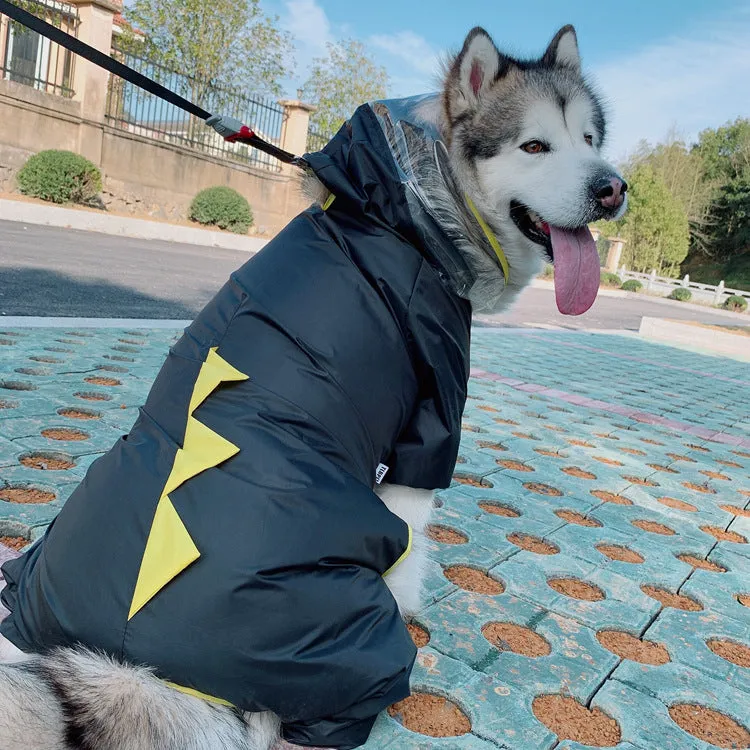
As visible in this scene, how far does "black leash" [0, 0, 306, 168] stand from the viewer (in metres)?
2.50

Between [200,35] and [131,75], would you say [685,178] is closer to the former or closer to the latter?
[200,35]

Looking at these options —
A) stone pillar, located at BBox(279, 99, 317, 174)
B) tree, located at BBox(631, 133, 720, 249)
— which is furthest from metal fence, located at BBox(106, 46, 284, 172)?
tree, located at BBox(631, 133, 720, 249)

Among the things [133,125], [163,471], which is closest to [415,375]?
[163,471]

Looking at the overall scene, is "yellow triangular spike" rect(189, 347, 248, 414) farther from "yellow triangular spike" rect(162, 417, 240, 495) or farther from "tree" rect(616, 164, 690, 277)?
"tree" rect(616, 164, 690, 277)

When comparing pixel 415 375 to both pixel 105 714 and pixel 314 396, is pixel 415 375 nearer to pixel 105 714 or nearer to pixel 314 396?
pixel 314 396

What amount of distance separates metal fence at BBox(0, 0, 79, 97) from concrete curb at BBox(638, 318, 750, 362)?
16583mm

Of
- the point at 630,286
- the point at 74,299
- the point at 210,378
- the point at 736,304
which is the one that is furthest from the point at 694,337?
the point at 736,304

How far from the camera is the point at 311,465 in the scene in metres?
1.73

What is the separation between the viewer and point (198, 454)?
5.56 ft

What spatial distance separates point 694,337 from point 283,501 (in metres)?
16.8

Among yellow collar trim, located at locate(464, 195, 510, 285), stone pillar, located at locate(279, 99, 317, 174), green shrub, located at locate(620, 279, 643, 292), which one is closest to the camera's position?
yellow collar trim, located at locate(464, 195, 510, 285)

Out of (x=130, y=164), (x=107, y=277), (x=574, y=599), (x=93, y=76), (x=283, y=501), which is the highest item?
(x=93, y=76)

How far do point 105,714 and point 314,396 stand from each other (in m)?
0.84

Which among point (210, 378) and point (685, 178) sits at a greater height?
point (685, 178)
